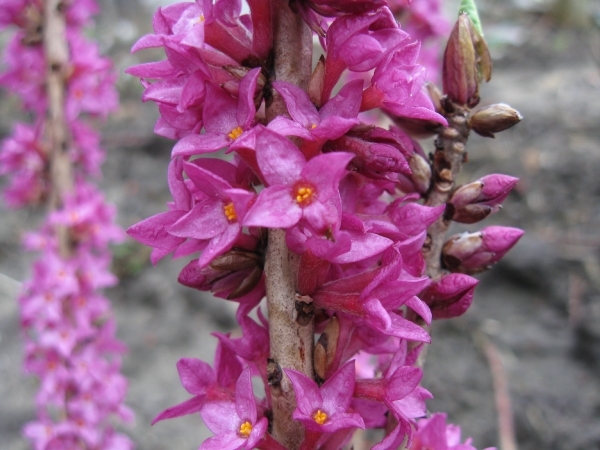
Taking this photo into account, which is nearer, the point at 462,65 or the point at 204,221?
the point at 204,221

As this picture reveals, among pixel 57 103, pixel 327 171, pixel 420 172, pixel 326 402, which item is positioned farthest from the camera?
pixel 57 103

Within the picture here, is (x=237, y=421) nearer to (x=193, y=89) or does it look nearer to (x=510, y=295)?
(x=193, y=89)

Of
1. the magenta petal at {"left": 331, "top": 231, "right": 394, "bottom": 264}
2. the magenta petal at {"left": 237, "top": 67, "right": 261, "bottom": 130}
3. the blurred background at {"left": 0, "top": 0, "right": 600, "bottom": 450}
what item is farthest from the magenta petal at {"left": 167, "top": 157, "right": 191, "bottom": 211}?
the blurred background at {"left": 0, "top": 0, "right": 600, "bottom": 450}

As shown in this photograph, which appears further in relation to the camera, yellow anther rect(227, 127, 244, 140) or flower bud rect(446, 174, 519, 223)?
flower bud rect(446, 174, 519, 223)

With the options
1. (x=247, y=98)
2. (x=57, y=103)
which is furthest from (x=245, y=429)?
(x=57, y=103)

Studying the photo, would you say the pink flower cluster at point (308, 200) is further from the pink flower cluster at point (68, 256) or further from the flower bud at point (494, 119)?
the pink flower cluster at point (68, 256)

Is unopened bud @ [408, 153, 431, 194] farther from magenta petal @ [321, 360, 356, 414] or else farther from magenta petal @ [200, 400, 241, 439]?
magenta petal @ [200, 400, 241, 439]

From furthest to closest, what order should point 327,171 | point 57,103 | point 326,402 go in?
point 57,103
point 326,402
point 327,171
